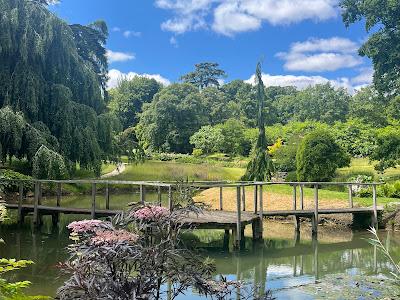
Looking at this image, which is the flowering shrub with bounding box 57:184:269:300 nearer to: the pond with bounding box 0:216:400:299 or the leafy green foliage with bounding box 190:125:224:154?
the pond with bounding box 0:216:400:299

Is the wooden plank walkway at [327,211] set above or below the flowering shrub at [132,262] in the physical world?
below

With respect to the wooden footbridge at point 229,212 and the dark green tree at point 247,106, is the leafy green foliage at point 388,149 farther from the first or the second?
the dark green tree at point 247,106

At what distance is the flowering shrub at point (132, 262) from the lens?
11.0ft

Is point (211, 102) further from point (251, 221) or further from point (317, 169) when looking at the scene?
point (251, 221)

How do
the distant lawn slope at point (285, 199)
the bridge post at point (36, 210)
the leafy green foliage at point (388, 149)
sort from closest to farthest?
the bridge post at point (36, 210) < the distant lawn slope at point (285, 199) < the leafy green foliage at point (388, 149)

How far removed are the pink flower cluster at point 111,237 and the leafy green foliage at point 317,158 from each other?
1822 cm

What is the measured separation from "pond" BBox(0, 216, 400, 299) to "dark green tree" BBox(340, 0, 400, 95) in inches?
613

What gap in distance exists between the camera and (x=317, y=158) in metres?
21.0

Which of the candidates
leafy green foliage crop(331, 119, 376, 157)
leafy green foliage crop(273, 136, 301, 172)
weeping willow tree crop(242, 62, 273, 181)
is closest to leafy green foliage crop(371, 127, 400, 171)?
leafy green foliage crop(273, 136, 301, 172)

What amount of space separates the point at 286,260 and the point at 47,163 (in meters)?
8.37

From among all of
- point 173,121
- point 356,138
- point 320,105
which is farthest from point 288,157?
point 320,105

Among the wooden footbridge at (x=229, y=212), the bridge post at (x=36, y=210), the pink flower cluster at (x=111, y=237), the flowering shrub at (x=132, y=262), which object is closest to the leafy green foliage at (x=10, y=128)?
the wooden footbridge at (x=229, y=212)

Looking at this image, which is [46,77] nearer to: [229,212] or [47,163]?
[47,163]

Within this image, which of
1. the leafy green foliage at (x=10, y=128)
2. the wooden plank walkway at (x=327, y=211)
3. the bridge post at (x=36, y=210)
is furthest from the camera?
the leafy green foliage at (x=10, y=128)
